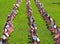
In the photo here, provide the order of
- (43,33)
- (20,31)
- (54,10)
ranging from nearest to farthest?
(43,33), (20,31), (54,10)

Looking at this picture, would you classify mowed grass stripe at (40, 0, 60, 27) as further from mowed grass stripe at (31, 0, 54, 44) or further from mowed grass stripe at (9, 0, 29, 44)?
mowed grass stripe at (9, 0, 29, 44)

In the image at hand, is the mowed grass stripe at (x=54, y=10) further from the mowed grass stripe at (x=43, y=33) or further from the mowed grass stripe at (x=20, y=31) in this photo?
the mowed grass stripe at (x=20, y=31)

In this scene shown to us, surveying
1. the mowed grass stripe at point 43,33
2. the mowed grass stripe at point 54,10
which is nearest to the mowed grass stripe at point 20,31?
the mowed grass stripe at point 43,33

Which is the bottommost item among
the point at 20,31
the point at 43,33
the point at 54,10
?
the point at 43,33

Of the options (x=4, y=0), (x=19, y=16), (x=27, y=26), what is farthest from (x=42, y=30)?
(x=4, y=0)

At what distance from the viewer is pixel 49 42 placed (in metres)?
25.2

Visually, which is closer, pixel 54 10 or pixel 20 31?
pixel 20 31

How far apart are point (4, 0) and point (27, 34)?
3643 centimetres

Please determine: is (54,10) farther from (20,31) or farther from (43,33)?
(43,33)

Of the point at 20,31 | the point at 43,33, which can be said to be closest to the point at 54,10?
the point at 20,31

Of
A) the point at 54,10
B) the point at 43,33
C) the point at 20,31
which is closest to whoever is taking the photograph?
the point at 43,33

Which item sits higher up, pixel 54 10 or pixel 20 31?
pixel 54 10

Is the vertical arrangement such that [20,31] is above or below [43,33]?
above

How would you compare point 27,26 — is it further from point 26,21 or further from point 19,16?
point 19,16
